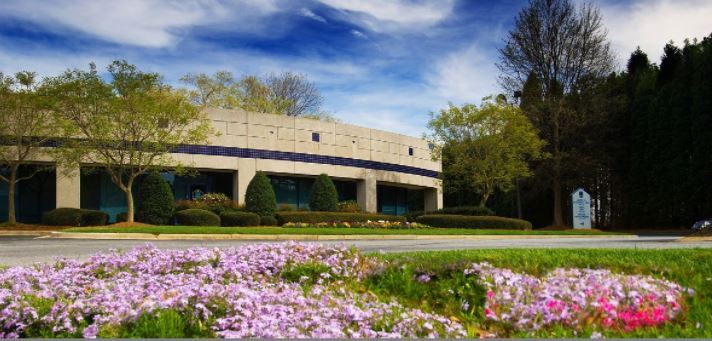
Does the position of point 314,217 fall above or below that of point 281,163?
below

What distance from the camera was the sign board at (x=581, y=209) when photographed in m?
35.2

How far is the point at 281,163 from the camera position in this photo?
3788 centimetres

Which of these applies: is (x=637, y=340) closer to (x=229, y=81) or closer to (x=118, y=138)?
(x=118, y=138)

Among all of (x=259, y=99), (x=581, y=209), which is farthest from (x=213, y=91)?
(x=581, y=209)

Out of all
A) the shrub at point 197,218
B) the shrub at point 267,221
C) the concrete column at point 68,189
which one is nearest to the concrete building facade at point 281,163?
the concrete column at point 68,189

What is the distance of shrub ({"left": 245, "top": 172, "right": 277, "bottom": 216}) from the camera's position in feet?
107

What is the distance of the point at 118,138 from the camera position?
29.5 metres

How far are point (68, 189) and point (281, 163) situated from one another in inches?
455

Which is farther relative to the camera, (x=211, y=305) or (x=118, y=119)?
(x=118, y=119)

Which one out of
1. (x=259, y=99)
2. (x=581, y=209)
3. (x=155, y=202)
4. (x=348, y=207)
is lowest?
(x=581, y=209)

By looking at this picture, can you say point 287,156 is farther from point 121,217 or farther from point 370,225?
point 121,217

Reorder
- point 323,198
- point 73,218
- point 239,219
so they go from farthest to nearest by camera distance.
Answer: point 323,198 < point 239,219 < point 73,218

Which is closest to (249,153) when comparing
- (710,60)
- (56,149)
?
(56,149)

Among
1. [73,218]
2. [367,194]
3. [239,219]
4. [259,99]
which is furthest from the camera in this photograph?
[259,99]
